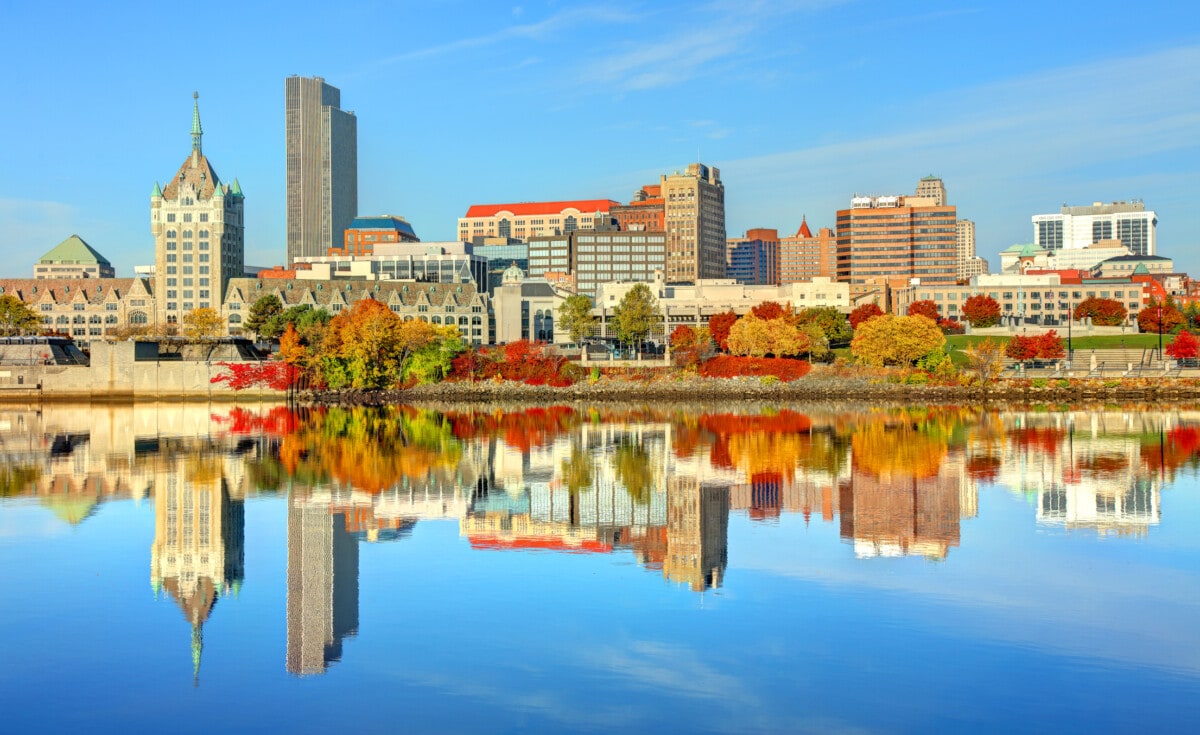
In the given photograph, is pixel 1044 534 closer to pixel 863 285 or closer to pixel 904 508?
pixel 904 508

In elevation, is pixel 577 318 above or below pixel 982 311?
below

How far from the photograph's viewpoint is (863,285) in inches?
6403

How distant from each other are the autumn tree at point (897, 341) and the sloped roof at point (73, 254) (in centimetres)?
13883

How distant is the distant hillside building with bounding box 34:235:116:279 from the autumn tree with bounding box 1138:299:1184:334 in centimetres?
14603

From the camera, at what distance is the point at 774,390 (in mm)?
86875

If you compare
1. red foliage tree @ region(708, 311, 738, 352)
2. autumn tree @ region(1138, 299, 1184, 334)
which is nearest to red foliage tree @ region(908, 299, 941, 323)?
autumn tree @ region(1138, 299, 1184, 334)

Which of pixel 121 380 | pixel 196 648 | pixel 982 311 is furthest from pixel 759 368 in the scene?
pixel 196 648

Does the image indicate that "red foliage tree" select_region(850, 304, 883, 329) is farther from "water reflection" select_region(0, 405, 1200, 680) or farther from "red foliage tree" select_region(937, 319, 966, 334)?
"water reflection" select_region(0, 405, 1200, 680)

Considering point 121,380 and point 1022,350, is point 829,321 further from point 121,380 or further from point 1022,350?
point 121,380

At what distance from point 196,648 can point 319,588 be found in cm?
384

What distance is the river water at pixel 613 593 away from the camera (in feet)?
50.6

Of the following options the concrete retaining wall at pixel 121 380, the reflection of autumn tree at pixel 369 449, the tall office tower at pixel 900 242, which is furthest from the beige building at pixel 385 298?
the tall office tower at pixel 900 242

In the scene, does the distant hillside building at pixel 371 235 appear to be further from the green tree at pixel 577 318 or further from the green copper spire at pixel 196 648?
the green copper spire at pixel 196 648

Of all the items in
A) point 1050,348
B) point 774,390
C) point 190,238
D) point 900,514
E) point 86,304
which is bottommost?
point 900,514
